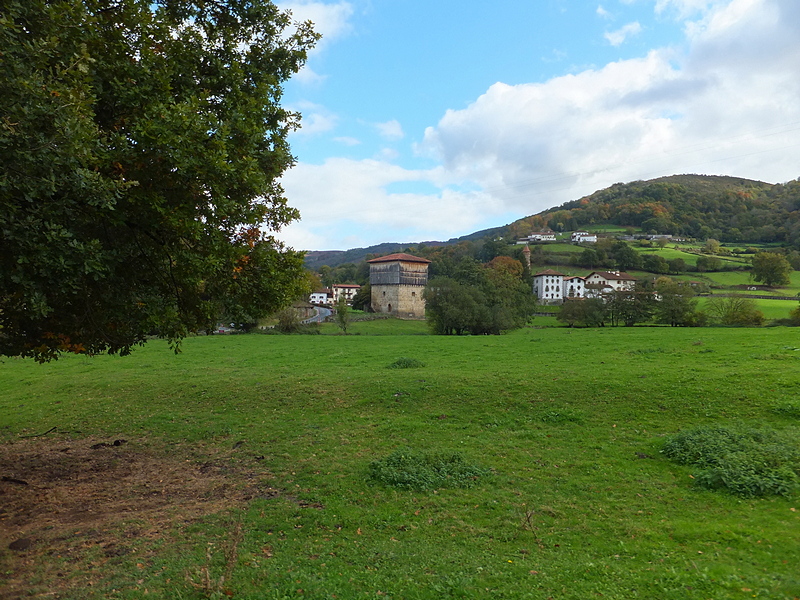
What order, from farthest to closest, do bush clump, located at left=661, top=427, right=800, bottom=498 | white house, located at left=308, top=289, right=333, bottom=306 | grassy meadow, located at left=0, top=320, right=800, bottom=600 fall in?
1. white house, located at left=308, top=289, right=333, bottom=306
2. bush clump, located at left=661, top=427, right=800, bottom=498
3. grassy meadow, located at left=0, top=320, right=800, bottom=600

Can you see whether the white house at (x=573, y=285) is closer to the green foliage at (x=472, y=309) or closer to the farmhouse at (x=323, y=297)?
the green foliage at (x=472, y=309)

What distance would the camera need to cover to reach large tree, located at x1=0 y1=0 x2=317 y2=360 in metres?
6.09

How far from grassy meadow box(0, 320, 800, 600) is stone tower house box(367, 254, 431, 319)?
263 ft

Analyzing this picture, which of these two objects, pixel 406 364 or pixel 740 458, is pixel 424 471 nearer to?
pixel 740 458

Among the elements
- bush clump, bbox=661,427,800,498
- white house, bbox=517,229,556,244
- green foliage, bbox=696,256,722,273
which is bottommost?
bush clump, bbox=661,427,800,498

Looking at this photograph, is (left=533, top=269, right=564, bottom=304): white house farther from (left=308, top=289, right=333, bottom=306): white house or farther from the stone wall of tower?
(left=308, top=289, right=333, bottom=306): white house

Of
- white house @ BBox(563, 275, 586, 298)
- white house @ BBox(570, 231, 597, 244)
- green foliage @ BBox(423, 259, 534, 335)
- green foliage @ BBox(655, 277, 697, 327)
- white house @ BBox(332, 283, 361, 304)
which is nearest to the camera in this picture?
green foliage @ BBox(423, 259, 534, 335)

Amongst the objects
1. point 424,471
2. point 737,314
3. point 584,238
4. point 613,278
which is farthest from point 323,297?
point 424,471

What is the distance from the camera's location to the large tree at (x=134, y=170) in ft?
20.0

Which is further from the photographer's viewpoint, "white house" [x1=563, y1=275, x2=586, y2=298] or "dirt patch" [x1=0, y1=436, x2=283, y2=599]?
"white house" [x1=563, y1=275, x2=586, y2=298]

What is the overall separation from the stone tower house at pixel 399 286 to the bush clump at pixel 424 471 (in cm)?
8893

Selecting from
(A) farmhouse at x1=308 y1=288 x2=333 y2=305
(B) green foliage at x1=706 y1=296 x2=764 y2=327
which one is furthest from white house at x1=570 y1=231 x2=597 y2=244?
(B) green foliage at x1=706 y1=296 x2=764 y2=327

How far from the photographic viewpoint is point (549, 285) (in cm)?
12488

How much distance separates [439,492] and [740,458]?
5139 mm
